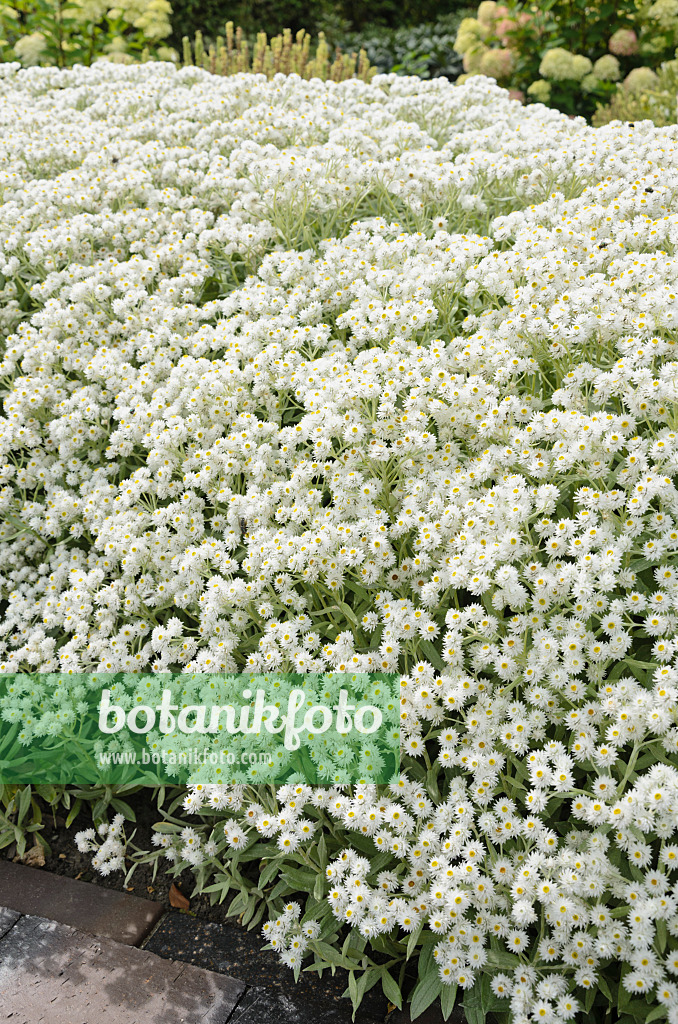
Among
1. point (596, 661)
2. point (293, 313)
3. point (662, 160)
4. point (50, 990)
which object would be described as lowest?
point (50, 990)

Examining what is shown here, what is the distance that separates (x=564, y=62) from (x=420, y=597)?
8773 millimetres

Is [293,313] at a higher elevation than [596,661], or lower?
higher

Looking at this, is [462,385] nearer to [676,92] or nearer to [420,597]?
[420,597]

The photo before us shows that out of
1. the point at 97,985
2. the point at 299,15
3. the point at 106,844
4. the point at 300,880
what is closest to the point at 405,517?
the point at 300,880

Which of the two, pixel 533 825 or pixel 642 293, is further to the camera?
pixel 642 293

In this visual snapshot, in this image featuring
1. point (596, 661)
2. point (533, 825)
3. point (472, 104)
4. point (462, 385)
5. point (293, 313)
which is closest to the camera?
point (533, 825)

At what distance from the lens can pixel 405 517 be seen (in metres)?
2.93

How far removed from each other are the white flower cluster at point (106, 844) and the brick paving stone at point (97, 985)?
277 millimetres

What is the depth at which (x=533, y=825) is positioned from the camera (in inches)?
95.0

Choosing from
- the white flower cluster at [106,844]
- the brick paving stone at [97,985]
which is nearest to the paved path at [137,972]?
the brick paving stone at [97,985]

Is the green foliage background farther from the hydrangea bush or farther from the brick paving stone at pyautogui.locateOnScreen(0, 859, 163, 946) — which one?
the brick paving stone at pyautogui.locateOnScreen(0, 859, 163, 946)

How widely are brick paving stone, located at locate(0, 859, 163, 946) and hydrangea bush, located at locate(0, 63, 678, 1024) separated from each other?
150 mm

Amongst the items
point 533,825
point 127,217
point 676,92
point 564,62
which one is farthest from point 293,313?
point 564,62

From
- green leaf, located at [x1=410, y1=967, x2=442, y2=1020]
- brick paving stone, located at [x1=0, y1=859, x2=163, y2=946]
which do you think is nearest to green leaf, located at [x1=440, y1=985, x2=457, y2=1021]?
green leaf, located at [x1=410, y1=967, x2=442, y2=1020]
